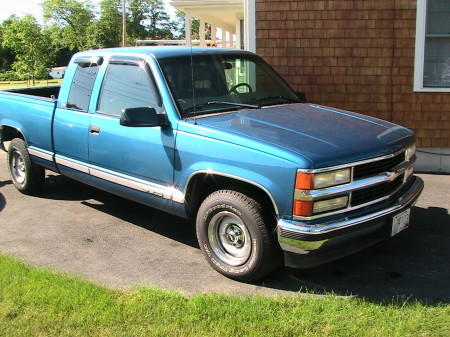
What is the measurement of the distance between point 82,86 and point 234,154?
2.49 m

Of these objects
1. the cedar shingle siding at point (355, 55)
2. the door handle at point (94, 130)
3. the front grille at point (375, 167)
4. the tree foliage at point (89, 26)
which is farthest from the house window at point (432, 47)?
the tree foliage at point (89, 26)

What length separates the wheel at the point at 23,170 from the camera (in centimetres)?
631

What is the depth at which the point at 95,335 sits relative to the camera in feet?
10.4

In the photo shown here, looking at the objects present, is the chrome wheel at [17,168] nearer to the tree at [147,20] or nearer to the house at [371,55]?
the house at [371,55]

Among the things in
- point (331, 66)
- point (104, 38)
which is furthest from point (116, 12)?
point (331, 66)

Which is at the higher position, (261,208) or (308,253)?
(261,208)

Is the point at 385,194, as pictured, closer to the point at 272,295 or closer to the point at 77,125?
the point at 272,295

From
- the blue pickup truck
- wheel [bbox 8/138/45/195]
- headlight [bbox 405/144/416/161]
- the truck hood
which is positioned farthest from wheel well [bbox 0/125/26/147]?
headlight [bbox 405/144/416/161]

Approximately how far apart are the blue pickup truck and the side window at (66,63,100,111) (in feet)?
0.05

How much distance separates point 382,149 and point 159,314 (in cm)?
211

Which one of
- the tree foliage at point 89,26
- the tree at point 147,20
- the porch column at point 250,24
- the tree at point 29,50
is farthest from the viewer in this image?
the tree at point 147,20

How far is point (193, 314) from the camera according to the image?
11.1ft

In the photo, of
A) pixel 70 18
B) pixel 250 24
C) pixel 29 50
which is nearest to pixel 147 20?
pixel 70 18

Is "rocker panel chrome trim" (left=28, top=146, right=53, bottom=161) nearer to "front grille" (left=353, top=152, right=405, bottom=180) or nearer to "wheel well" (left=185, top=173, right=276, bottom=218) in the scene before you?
"wheel well" (left=185, top=173, right=276, bottom=218)
